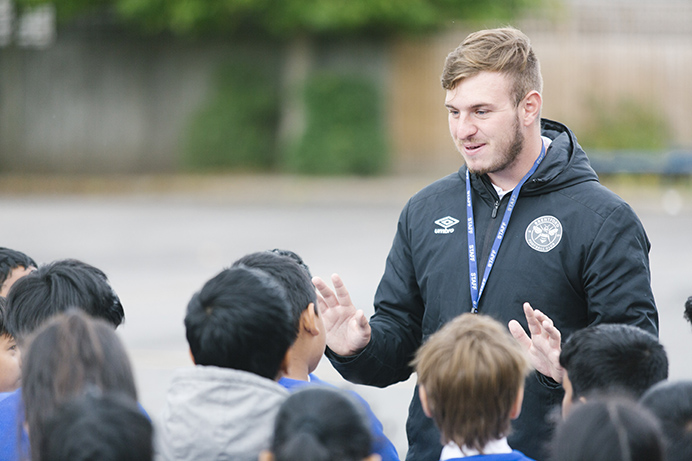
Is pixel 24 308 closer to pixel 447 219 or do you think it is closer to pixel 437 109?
pixel 447 219

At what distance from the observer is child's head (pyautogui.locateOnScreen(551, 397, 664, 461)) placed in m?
2.15

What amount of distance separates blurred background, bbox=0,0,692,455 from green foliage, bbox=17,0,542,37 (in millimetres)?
48

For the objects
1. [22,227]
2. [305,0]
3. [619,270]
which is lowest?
[22,227]

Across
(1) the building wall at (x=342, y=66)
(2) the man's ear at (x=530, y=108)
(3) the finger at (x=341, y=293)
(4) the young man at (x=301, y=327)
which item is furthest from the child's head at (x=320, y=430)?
(1) the building wall at (x=342, y=66)

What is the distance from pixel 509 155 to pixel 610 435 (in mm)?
1504

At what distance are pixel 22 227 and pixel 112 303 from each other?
11.7 m

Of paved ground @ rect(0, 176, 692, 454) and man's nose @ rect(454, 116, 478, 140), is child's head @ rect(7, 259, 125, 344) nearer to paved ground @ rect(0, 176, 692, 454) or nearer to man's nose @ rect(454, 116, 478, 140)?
man's nose @ rect(454, 116, 478, 140)

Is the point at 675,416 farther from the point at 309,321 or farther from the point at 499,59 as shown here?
the point at 499,59

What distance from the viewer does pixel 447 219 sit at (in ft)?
11.6

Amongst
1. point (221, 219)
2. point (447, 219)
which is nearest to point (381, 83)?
point (221, 219)

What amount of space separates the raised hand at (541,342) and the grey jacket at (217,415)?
0.92m

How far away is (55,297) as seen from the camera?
3.34 metres

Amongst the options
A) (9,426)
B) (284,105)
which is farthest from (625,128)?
(9,426)

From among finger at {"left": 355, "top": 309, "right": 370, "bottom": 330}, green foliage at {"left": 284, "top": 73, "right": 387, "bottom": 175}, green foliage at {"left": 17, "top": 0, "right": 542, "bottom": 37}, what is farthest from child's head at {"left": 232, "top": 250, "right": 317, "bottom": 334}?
green foliage at {"left": 284, "top": 73, "right": 387, "bottom": 175}
